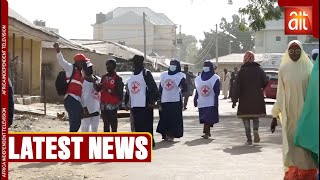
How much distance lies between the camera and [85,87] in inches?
412

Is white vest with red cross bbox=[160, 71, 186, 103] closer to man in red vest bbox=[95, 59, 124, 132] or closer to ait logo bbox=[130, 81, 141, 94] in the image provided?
ait logo bbox=[130, 81, 141, 94]

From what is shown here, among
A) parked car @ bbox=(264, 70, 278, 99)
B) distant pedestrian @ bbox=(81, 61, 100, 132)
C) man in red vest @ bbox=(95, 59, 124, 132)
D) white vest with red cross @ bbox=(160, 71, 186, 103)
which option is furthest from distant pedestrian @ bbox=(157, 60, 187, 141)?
parked car @ bbox=(264, 70, 278, 99)

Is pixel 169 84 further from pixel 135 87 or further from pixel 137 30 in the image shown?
pixel 137 30

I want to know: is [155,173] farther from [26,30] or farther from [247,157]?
[26,30]

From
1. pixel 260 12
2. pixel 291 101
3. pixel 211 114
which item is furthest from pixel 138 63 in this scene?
pixel 260 12

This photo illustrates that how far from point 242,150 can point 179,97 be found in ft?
6.85

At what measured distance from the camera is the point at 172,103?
41.8 feet

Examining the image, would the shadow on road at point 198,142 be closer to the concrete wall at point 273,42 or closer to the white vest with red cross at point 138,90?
the white vest with red cross at point 138,90

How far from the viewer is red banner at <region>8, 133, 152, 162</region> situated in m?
7.09

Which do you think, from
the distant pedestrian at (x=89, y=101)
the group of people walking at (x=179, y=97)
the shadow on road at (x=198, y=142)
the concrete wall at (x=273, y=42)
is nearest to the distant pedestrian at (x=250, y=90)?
the group of people walking at (x=179, y=97)

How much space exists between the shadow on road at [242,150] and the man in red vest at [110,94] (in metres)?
2.04

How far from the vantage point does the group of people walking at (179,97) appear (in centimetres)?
665

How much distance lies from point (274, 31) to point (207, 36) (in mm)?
39008

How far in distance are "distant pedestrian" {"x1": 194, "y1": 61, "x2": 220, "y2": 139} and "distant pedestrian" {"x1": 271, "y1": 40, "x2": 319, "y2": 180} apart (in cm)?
614
